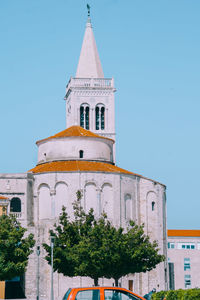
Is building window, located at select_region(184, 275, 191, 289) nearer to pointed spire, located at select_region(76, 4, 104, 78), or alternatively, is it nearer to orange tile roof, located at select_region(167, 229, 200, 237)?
orange tile roof, located at select_region(167, 229, 200, 237)

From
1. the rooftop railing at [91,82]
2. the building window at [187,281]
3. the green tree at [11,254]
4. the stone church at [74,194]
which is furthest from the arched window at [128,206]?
the rooftop railing at [91,82]

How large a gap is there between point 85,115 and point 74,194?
33.4 metres

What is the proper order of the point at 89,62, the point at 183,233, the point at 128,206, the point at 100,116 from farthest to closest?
the point at 183,233 < the point at 89,62 < the point at 100,116 < the point at 128,206

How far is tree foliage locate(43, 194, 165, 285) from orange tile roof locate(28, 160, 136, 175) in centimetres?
1346

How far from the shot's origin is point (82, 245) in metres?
49.8

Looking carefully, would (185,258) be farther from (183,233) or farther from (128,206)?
(128,206)

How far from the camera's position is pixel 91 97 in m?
97.4

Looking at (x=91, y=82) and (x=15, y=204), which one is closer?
(x=15, y=204)

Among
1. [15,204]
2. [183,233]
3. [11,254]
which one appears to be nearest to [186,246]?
[183,233]

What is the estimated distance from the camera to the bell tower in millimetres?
96750

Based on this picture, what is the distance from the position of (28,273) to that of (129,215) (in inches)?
513

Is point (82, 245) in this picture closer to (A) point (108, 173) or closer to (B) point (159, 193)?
(A) point (108, 173)

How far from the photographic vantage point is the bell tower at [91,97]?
9675 centimetres

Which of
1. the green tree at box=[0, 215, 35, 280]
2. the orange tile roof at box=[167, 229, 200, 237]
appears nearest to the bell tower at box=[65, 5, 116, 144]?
the orange tile roof at box=[167, 229, 200, 237]
